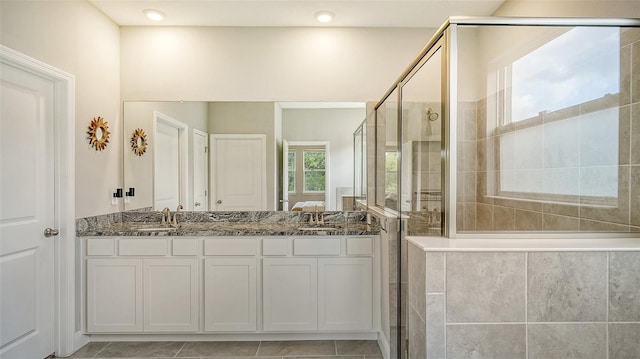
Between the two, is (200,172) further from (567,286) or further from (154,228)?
(567,286)

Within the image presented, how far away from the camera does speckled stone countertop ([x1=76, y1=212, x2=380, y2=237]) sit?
2592 millimetres

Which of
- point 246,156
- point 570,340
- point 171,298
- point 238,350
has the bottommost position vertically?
point 238,350

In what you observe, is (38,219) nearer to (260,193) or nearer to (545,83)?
(260,193)

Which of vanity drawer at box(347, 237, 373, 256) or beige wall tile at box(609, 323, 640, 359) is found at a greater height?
vanity drawer at box(347, 237, 373, 256)

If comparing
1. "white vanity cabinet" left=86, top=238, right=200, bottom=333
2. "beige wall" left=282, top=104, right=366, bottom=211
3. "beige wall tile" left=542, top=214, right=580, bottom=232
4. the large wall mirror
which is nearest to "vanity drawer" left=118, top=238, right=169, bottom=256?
"white vanity cabinet" left=86, top=238, right=200, bottom=333

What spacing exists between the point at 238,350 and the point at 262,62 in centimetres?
236

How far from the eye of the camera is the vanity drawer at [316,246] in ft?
8.56

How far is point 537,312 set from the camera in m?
1.33

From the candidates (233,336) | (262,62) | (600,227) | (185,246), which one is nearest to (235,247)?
(185,246)

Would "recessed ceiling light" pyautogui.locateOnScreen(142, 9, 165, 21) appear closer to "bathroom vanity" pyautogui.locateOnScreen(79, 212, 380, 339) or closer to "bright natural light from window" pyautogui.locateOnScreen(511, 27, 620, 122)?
"bathroom vanity" pyautogui.locateOnScreen(79, 212, 380, 339)

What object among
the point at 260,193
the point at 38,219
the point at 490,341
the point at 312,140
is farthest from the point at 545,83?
the point at 38,219

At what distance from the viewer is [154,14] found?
283cm


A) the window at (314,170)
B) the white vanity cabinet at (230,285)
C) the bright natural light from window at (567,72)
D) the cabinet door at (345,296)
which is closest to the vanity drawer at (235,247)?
the white vanity cabinet at (230,285)

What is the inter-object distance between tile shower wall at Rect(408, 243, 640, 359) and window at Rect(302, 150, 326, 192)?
1.80m
